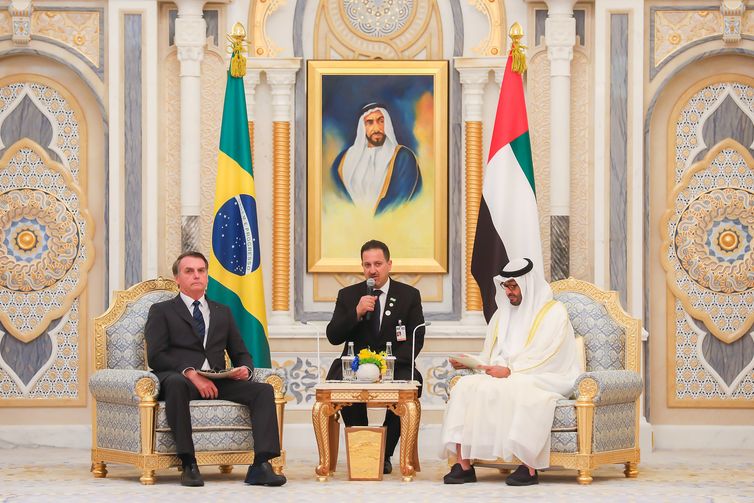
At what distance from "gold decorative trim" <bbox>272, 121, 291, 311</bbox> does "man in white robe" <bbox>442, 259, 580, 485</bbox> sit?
5.88 feet

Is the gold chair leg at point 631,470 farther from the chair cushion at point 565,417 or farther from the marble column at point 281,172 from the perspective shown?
the marble column at point 281,172

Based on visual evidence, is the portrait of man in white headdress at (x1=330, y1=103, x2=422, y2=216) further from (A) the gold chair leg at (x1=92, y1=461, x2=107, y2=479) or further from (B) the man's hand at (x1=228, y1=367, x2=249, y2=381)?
(A) the gold chair leg at (x1=92, y1=461, x2=107, y2=479)

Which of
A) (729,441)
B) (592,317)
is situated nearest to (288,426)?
(592,317)

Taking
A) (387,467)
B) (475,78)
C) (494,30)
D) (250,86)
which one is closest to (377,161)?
(475,78)

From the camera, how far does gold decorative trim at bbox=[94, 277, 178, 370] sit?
25.8ft

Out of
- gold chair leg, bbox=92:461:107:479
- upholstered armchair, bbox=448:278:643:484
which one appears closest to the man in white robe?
upholstered armchair, bbox=448:278:643:484

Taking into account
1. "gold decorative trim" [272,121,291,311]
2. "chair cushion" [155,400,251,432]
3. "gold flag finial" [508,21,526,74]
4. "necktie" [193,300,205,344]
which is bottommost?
"chair cushion" [155,400,251,432]

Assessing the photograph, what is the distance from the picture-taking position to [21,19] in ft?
29.5

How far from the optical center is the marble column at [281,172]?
29.9 feet

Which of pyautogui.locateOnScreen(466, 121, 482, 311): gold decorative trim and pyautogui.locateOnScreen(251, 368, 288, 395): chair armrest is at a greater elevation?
pyautogui.locateOnScreen(466, 121, 482, 311): gold decorative trim

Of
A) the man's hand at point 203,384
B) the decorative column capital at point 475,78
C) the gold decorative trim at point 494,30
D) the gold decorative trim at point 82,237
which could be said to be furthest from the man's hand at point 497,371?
the gold decorative trim at point 82,237

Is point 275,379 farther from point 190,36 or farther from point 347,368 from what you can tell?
point 190,36

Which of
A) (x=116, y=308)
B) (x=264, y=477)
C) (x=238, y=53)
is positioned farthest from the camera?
(x=238, y=53)

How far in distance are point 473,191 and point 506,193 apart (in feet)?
1.59
